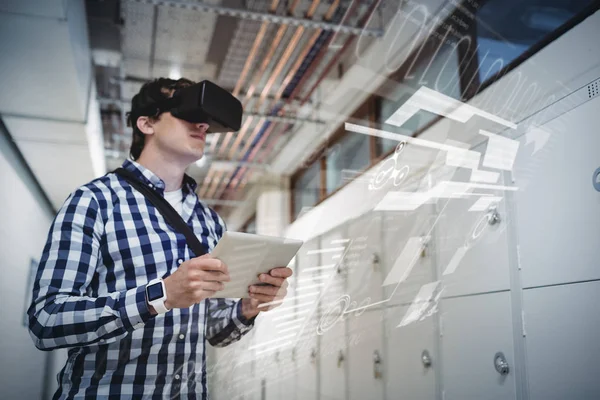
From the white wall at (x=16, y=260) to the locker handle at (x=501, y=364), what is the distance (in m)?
2.37

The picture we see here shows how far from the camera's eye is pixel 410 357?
2.51m

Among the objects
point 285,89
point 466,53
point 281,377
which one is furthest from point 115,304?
point 285,89

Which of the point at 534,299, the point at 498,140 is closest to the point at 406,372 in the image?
the point at 534,299

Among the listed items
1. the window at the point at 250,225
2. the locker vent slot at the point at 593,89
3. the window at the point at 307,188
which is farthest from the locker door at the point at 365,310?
the window at the point at 250,225

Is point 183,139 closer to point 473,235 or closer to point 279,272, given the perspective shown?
point 279,272

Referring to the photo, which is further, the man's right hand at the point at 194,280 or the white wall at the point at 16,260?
the white wall at the point at 16,260

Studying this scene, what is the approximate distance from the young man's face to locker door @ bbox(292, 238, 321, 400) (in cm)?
91

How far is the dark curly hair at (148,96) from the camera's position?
1.34 meters

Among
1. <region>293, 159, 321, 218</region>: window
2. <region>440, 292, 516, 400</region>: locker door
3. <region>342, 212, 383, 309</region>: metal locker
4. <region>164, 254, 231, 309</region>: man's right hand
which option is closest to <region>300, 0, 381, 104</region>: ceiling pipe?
<region>293, 159, 321, 218</region>: window

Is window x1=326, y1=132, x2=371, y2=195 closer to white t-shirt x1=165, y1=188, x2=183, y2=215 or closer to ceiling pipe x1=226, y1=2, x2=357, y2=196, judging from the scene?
ceiling pipe x1=226, y1=2, x2=357, y2=196

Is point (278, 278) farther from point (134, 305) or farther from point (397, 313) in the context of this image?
point (397, 313)

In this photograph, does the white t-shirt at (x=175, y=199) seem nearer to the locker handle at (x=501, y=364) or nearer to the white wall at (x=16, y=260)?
the locker handle at (x=501, y=364)

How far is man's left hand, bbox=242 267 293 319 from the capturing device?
3.71ft

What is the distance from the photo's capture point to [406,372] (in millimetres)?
2518
